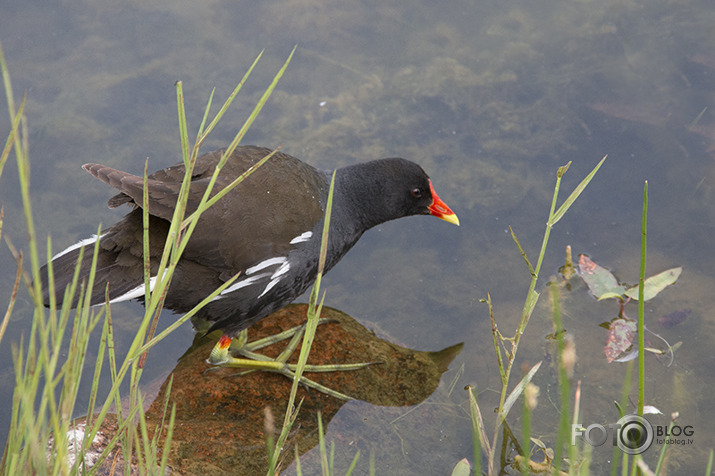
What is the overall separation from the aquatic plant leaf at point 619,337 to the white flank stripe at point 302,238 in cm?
157

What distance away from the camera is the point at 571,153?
4.44 meters

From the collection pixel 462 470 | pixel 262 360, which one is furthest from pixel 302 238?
pixel 462 470

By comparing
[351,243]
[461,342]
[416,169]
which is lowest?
[461,342]

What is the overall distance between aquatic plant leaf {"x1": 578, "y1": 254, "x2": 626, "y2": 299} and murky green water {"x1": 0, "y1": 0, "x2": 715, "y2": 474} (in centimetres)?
9

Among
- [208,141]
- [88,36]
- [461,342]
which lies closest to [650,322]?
[461,342]

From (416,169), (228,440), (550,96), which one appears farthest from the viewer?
(550,96)

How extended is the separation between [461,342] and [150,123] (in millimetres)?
2373

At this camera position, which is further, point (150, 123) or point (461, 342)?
point (150, 123)

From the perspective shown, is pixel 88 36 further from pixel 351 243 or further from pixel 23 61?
pixel 351 243

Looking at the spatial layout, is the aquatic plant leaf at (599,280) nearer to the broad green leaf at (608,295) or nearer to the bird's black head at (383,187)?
the broad green leaf at (608,295)

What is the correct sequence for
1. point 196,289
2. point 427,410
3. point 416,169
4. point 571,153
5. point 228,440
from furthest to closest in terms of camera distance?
point 571,153
point 416,169
point 427,410
point 196,289
point 228,440

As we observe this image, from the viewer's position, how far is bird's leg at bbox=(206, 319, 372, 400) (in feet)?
11.0

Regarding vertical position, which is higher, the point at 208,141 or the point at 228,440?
the point at 208,141

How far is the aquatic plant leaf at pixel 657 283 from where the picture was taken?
371 cm
